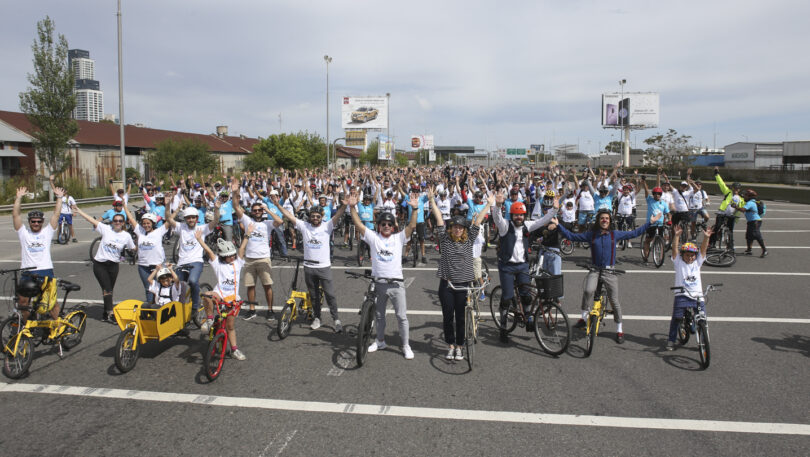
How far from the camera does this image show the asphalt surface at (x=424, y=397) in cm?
453

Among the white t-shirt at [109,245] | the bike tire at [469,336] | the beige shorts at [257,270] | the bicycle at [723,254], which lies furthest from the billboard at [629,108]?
the white t-shirt at [109,245]

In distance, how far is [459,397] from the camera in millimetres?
5457

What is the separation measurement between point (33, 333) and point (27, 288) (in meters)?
0.74

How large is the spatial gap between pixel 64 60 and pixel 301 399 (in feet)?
109

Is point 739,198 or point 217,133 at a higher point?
point 217,133

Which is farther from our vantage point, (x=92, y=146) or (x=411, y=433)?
(x=92, y=146)

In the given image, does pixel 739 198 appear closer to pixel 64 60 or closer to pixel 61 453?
pixel 61 453

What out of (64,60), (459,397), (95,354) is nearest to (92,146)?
(64,60)

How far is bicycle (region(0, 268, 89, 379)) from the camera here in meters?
5.99

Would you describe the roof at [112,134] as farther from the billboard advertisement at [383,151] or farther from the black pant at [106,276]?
the black pant at [106,276]

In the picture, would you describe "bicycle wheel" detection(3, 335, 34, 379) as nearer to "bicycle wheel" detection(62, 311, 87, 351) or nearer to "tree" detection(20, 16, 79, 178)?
"bicycle wheel" detection(62, 311, 87, 351)

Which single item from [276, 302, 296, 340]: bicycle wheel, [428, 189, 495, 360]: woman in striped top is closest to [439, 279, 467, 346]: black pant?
[428, 189, 495, 360]: woman in striped top

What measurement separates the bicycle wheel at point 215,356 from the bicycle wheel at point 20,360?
2149mm

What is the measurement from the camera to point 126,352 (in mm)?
6176
